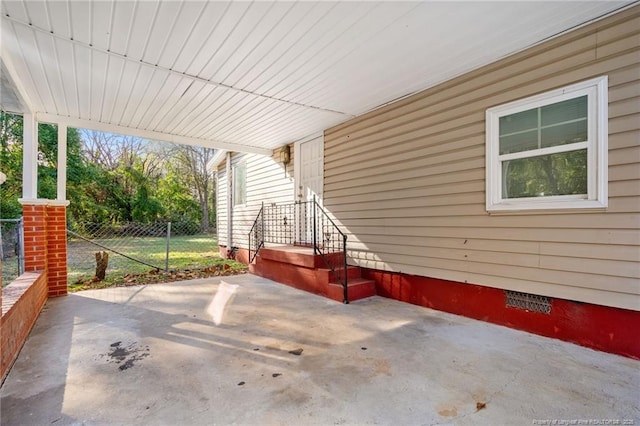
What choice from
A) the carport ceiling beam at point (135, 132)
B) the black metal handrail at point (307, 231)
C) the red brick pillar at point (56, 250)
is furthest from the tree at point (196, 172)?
the red brick pillar at point (56, 250)

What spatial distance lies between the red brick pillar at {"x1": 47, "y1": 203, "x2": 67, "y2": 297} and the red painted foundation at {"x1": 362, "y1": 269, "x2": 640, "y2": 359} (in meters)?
4.83

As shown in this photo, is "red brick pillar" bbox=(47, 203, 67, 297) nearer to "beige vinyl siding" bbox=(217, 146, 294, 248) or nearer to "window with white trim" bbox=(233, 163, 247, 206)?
"beige vinyl siding" bbox=(217, 146, 294, 248)

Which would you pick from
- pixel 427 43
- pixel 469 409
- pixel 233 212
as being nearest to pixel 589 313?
pixel 469 409

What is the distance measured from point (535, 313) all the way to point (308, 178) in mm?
4272

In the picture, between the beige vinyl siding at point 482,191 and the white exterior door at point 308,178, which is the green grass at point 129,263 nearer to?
the white exterior door at point 308,178

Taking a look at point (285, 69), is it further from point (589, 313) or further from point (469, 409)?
point (589, 313)

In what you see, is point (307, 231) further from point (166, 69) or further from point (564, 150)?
point (564, 150)

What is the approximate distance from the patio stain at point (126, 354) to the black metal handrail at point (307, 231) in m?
2.46

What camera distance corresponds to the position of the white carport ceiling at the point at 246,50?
247cm

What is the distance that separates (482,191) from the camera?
11.2 feet

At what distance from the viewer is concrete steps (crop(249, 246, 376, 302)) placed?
4.45 meters

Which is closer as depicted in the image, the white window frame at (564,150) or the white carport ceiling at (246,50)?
the white carport ceiling at (246,50)

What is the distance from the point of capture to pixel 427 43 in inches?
116

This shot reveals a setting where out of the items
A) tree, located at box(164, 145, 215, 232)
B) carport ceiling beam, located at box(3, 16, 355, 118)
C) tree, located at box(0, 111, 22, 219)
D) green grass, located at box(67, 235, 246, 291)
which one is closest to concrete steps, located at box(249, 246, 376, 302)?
green grass, located at box(67, 235, 246, 291)
